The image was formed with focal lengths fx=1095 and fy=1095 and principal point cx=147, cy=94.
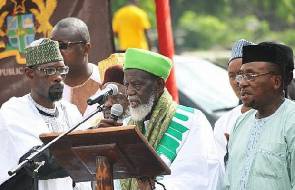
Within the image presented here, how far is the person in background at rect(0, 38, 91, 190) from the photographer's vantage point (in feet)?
28.9

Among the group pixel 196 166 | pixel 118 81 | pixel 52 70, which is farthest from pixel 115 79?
pixel 196 166

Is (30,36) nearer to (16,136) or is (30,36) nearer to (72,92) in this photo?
(72,92)

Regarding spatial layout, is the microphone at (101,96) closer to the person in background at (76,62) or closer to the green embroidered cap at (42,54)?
the green embroidered cap at (42,54)

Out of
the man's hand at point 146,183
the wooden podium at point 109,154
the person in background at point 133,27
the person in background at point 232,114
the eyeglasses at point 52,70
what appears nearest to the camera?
the wooden podium at point 109,154

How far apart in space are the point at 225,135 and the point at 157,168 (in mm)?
1719

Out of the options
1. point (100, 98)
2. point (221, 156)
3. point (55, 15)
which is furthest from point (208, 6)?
point (100, 98)

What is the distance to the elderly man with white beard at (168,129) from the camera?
830 centimetres

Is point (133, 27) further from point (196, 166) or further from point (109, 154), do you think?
point (109, 154)

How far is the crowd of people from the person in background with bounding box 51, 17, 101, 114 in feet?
1.00

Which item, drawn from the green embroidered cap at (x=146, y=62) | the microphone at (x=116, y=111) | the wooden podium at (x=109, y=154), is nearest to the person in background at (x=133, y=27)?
the green embroidered cap at (x=146, y=62)

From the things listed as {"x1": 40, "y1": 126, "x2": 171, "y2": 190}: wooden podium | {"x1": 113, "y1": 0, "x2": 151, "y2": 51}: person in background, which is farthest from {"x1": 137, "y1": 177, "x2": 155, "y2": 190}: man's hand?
{"x1": 113, "y1": 0, "x2": 151, "y2": 51}: person in background

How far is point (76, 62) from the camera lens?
10.2m

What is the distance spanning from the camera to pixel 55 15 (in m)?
11.2

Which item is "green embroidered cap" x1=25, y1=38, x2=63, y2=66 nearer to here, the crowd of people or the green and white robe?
the crowd of people
